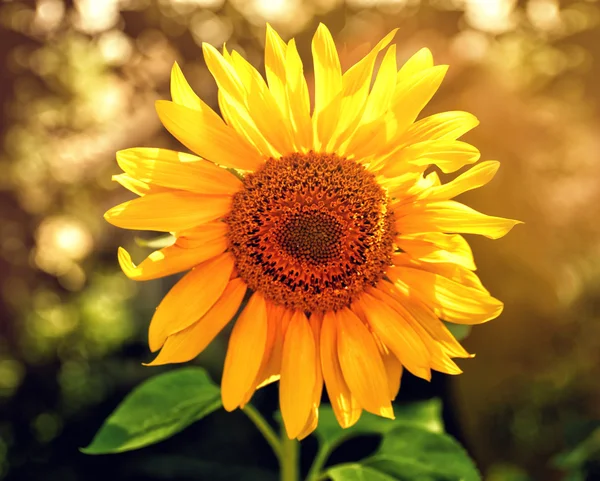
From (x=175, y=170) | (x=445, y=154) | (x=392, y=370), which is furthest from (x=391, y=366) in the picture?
(x=175, y=170)

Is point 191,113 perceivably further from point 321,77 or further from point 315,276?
point 315,276

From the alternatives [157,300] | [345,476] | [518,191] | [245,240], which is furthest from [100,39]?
[345,476]

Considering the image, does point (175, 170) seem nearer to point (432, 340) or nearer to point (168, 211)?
point (168, 211)

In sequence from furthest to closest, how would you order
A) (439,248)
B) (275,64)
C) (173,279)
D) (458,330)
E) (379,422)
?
(173,279), (379,422), (458,330), (439,248), (275,64)

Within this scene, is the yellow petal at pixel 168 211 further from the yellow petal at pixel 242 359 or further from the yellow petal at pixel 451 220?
the yellow petal at pixel 451 220

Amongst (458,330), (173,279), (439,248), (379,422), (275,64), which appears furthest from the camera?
(173,279)

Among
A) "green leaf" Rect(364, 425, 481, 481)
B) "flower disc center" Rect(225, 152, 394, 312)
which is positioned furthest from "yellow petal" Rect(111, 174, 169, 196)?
"green leaf" Rect(364, 425, 481, 481)

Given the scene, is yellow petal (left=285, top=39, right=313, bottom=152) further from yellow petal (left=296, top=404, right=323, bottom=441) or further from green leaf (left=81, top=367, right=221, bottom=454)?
green leaf (left=81, top=367, right=221, bottom=454)
